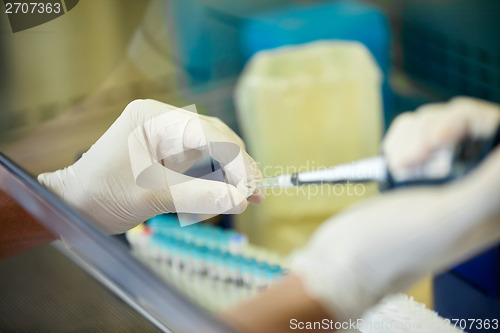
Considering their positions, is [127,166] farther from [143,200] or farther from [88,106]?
[88,106]

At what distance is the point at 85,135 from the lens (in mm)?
1183

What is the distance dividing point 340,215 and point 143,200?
41 centimetres

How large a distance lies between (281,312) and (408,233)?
158mm

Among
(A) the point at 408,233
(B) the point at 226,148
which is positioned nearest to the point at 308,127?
(B) the point at 226,148

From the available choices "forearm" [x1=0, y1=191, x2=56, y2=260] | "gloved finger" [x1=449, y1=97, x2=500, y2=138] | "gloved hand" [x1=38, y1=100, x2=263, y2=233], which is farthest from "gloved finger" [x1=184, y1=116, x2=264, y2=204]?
"forearm" [x1=0, y1=191, x2=56, y2=260]

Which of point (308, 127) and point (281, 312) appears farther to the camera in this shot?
point (308, 127)

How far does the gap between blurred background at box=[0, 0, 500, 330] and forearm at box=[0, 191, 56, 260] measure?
0.10 meters

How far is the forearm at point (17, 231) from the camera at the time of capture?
1.06 meters

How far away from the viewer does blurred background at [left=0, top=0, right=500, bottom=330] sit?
820mm

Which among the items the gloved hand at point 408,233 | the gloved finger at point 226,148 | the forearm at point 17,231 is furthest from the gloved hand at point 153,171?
the gloved hand at point 408,233

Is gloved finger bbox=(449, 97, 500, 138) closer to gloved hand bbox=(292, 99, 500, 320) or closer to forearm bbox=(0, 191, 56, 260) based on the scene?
gloved hand bbox=(292, 99, 500, 320)

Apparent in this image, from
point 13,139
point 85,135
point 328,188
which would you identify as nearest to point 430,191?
point 328,188

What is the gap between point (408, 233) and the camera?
1.71ft

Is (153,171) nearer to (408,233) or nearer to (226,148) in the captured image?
(226,148)
